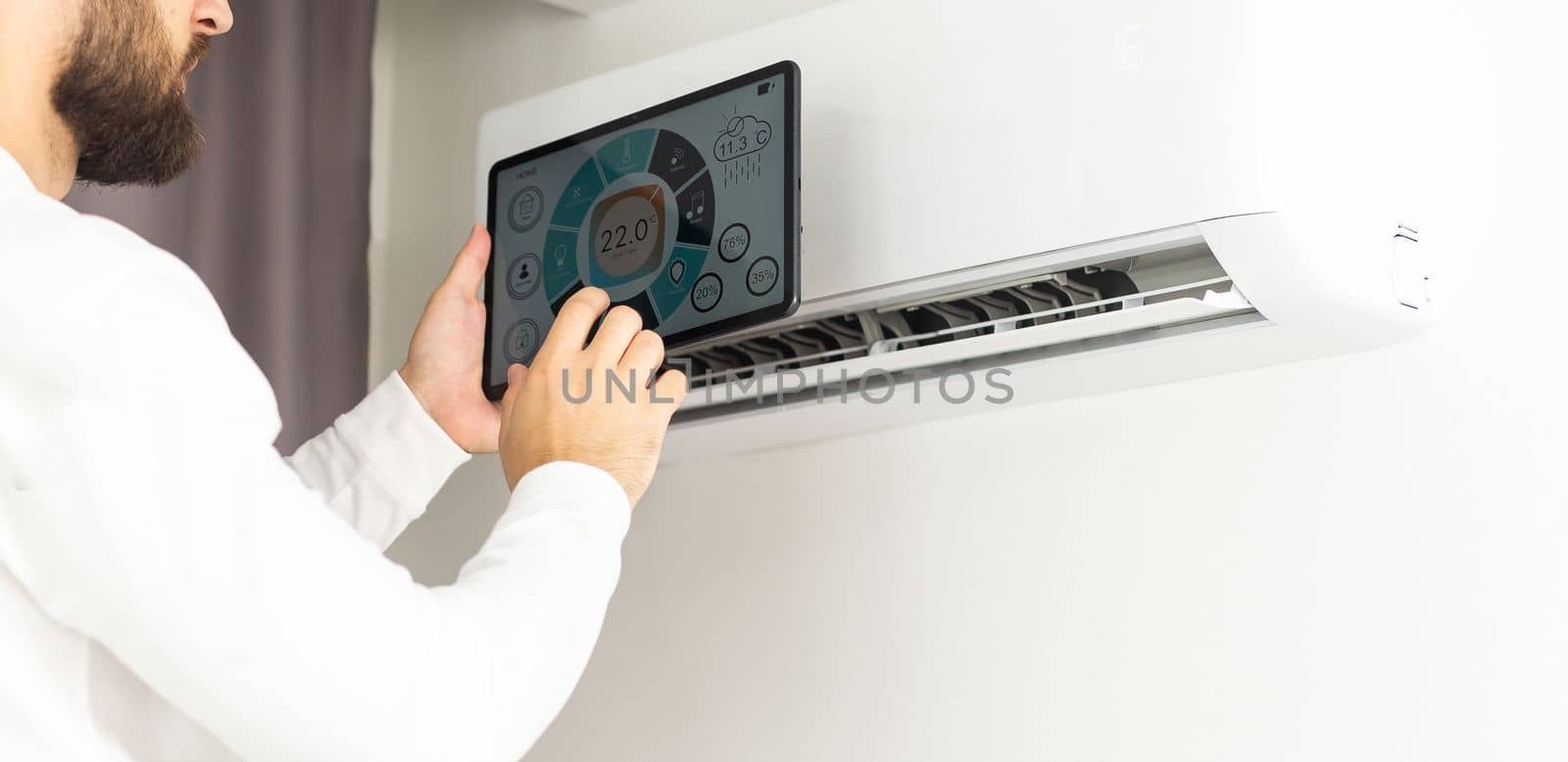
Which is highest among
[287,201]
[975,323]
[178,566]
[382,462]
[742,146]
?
[287,201]

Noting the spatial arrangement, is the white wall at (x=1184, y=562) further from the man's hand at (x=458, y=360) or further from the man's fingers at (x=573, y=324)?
the man's fingers at (x=573, y=324)

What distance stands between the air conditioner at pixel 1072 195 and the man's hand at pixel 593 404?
24 centimetres

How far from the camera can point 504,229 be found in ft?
4.18

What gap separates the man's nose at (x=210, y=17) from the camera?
943mm

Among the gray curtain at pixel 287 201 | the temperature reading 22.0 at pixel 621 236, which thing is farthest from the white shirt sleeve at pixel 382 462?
the gray curtain at pixel 287 201

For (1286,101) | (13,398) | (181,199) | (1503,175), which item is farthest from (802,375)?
(181,199)

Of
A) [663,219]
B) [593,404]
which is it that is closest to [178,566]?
[593,404]

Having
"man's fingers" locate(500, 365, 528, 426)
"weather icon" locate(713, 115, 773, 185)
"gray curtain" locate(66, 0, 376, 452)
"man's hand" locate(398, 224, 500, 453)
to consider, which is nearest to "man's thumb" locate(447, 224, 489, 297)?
"man's hand" locate(398, 224, 500, 453)

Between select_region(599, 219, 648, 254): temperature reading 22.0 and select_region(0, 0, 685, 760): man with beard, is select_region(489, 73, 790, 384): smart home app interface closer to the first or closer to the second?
select_region(599, 219, 648, 254): temperature reading 22.0

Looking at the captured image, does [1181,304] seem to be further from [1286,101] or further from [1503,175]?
[1503,175]

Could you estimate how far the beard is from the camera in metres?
0.83

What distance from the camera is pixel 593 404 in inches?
35.6

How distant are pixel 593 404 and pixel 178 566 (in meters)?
0.31

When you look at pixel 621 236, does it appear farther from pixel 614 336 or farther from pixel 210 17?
pixel 210 17
